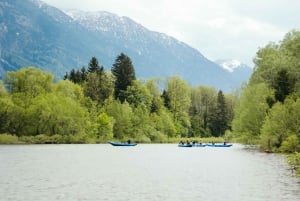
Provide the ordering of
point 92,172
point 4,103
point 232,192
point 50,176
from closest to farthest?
point 232,192 < point 50,176 < point 92,172 < point 4,103

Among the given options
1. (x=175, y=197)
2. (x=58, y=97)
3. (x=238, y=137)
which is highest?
(x=58, y=97)

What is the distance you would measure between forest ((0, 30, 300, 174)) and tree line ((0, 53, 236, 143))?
206 mm

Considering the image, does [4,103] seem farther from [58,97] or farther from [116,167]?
[116,167]

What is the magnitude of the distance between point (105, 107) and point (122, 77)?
40.8 ft

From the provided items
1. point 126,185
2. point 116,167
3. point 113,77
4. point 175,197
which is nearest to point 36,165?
point 116,167

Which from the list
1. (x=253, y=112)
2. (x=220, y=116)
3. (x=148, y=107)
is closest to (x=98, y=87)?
(x=148, y=107)

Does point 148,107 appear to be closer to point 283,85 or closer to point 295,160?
point 283,85

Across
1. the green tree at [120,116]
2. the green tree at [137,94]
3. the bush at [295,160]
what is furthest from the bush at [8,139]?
the bush at [295,160]

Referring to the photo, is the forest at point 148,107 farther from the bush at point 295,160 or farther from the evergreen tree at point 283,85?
the bush at point 295,160

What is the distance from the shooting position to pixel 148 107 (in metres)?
143

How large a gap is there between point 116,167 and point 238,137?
4680 centimetres

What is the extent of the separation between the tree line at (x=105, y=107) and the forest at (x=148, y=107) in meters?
0.21

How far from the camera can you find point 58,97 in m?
118

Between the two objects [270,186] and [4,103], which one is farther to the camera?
[4,103]
